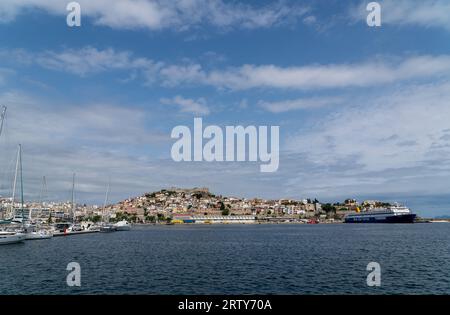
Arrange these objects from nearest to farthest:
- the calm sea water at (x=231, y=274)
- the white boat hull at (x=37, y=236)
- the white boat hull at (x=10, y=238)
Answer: the calm sea water at (x=231, y=274), the white boat hull at (x=10, y=238), the white boat hull at (x=37, y=236)

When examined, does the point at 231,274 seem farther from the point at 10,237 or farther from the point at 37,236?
the point at 37,236

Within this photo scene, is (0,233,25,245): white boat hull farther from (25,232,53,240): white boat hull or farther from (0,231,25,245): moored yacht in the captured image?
(25,232,53,240): white boat hull

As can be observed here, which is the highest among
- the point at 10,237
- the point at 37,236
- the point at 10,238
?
the point at 10,237

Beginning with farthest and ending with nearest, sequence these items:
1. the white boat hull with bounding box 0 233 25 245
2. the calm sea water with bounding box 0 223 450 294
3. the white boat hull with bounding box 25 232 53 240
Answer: the white boat hull with bounding box 25 232 53 240 → the white boat hull with bounding box 0 233 25 245 → the calm sea water with bounding box 0 223 450 294

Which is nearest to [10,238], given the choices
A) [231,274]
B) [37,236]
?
[37,236]

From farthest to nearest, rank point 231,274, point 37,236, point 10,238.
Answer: point 37,236 < point 10,238 < point 231,274

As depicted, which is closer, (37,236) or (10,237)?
(10,237)

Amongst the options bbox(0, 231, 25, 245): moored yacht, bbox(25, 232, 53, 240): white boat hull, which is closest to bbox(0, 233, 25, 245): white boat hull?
bbox(0, 231, 25, 245): moored yacht

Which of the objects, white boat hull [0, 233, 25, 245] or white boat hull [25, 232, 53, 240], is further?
white boat hull [25, 232, 53, 240]

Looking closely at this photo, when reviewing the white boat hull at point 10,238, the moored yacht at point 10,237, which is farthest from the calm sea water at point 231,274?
the moored yacht at point 10,237

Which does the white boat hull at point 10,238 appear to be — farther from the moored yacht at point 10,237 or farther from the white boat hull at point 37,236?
the white boat hull at point 37,236
